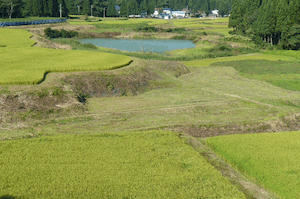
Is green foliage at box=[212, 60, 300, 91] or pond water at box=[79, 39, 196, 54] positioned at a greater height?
pond water at box=[79, 39, 196, 54]

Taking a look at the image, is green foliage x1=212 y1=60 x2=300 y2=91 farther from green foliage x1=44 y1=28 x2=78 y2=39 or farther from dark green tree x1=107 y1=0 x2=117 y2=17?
dark green tree x1=107 y1=0 x2=117 y2=17

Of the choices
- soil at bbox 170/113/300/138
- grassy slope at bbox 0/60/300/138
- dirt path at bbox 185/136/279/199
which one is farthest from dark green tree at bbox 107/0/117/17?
dirt path at bbox 185/136/279/199

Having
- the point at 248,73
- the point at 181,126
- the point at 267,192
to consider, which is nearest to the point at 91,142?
the point at 181,126

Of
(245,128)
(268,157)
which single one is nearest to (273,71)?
(245,128)

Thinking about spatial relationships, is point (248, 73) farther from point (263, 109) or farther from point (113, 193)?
point (113, 193)

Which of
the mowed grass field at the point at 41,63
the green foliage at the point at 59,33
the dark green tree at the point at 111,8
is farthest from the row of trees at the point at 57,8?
the mowed grass field at the point at 41,63

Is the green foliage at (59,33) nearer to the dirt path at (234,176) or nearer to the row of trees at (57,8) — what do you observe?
the row of trees at (57,8)

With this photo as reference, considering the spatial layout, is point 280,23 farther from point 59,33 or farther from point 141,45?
point 59,33
